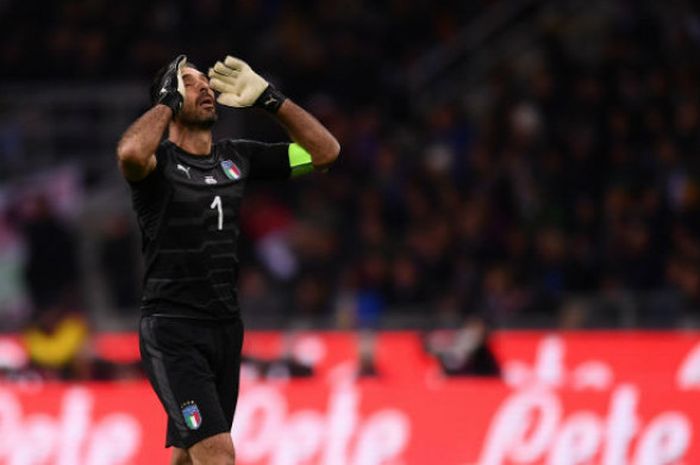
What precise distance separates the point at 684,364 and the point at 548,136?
130 inches

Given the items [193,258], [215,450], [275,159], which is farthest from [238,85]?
[215,450]

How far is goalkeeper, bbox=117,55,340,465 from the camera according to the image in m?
6.64

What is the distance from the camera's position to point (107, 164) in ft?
59.1

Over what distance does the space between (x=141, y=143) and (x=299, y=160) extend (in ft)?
3.20

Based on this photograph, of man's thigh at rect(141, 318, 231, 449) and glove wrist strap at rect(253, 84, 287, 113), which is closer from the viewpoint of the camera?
man's thigh at rect(141, 318, 231, 449)

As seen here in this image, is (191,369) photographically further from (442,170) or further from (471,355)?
(442,170)

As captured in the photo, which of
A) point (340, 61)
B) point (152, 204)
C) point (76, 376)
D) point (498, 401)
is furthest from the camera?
point (340, 61)

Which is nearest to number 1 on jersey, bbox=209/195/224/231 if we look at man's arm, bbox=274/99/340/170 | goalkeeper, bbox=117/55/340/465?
goalkeeper, bbox=117/55/340/465

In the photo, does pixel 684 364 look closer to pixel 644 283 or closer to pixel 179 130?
pixel 644 283

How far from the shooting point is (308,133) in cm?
705

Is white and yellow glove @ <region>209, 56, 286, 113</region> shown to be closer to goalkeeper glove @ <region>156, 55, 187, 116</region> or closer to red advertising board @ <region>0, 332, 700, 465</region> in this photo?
goalkeeper glove @ <region>156, 55, 187, 116</region>

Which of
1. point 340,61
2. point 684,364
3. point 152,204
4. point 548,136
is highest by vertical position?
point 340,61

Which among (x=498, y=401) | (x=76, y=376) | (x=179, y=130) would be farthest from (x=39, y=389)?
(x=179, y=130)

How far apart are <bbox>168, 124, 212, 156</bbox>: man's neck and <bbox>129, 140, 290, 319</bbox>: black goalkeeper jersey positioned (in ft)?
0.13
